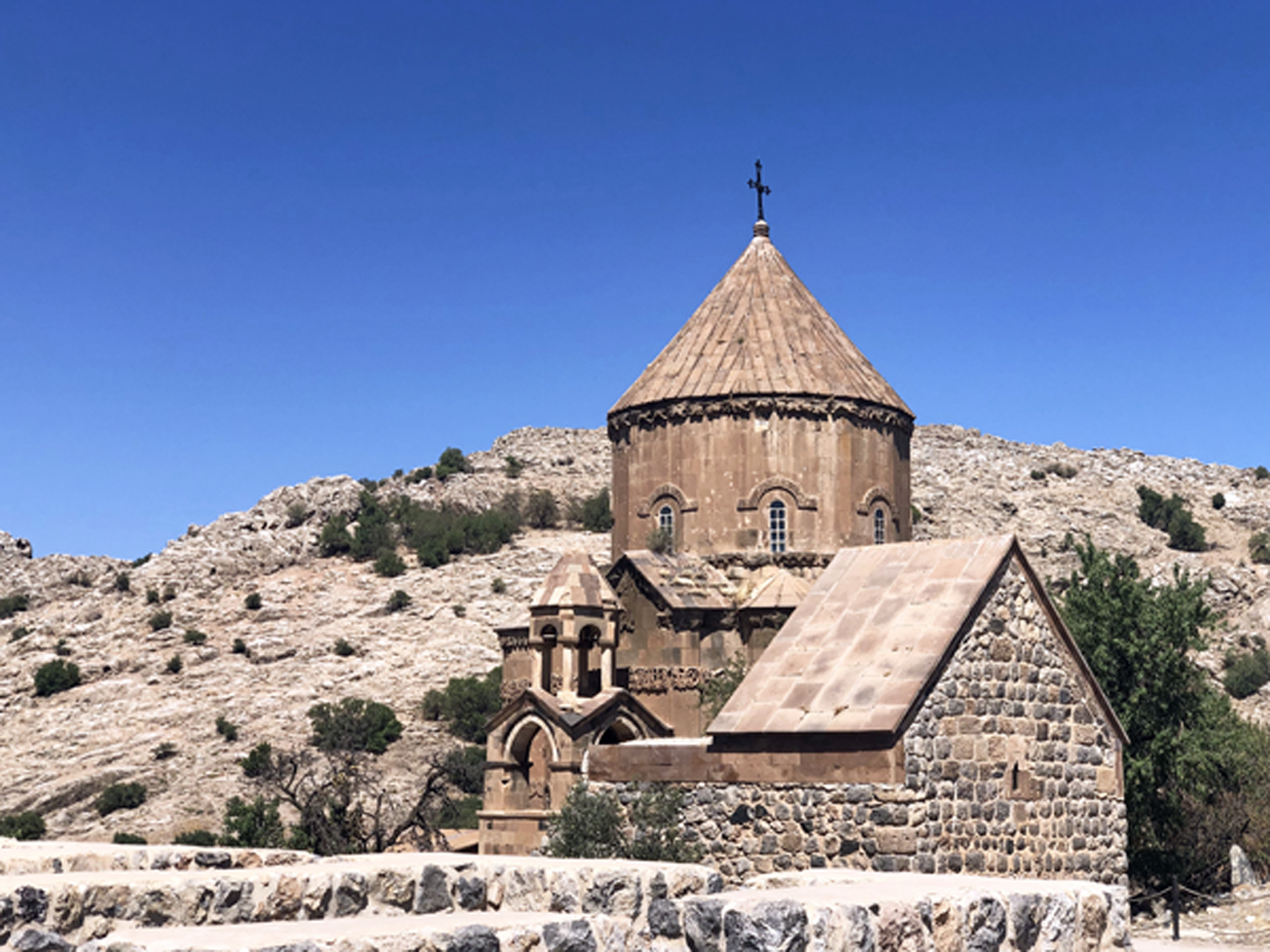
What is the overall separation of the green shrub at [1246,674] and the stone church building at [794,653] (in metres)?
28.0

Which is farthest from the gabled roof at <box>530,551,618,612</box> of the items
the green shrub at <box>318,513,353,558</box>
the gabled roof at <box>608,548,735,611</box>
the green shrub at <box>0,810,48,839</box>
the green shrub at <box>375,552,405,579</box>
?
the green shrub at <box>318,513,353,558</box>

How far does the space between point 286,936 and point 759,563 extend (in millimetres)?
19129

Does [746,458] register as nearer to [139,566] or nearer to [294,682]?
[294,682]

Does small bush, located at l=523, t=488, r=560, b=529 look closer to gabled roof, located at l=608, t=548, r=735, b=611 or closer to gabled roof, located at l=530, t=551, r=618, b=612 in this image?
gabled roof, located at l=608, t=548, r=735, b=611

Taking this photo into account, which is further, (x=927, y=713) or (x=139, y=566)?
(x=139, y=566)

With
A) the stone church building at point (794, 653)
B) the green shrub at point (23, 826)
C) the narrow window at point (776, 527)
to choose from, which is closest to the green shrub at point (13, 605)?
the green shrub at point (23, 826)

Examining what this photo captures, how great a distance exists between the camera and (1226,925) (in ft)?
61.5

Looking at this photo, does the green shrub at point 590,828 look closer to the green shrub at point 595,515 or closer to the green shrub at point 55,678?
the green shrub at point 55,678

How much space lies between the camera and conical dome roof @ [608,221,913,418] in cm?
2455

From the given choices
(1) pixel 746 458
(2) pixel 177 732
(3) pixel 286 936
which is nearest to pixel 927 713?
(3) pixel 286 936

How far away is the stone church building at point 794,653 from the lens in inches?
528

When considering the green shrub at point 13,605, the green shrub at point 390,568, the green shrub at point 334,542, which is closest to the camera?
the green shrub at point 390,568

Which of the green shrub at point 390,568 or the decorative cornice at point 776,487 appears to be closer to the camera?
the decorative cornice at point 776,487

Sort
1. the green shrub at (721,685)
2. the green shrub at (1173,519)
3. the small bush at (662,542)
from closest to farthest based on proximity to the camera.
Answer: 1. the green shrub at (721,685)
2. the small bush at (662,542)
3. the green shrub at (1173,519)
